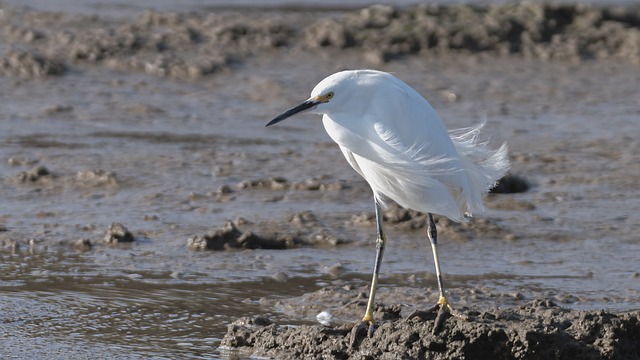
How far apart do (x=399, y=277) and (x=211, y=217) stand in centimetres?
150

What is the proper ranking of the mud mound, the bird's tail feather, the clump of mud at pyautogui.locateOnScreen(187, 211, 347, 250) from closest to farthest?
the bird's tail feather → the clump of mud at pyautogui.locateOnScreen(187, 211, 347, 250) → the mud mound

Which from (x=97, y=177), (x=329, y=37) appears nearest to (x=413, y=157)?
(x=97, y=177)

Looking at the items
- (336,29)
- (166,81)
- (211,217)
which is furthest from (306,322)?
(336,29)

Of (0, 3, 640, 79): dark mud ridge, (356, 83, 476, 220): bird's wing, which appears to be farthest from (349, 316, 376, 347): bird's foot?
(0, 3, 640, 79): dark mud ridge

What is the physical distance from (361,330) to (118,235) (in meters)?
2.19

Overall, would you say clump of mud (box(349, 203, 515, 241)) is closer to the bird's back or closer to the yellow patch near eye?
the bird's back

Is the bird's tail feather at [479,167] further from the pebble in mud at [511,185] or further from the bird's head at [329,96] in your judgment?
the pebble in mud at [511,185]

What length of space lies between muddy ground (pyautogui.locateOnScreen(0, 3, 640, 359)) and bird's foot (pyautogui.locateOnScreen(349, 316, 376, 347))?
2.6 inches

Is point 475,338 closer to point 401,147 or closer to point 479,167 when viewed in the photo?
point 401,147

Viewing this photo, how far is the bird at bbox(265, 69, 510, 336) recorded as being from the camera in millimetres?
4902

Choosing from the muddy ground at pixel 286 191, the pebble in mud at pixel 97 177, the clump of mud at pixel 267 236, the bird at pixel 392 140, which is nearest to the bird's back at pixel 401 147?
the bird at pixel 392 140

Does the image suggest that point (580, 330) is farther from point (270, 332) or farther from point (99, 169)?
point (99, 169)

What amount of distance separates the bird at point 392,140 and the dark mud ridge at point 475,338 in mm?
122

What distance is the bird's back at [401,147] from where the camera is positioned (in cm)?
492
